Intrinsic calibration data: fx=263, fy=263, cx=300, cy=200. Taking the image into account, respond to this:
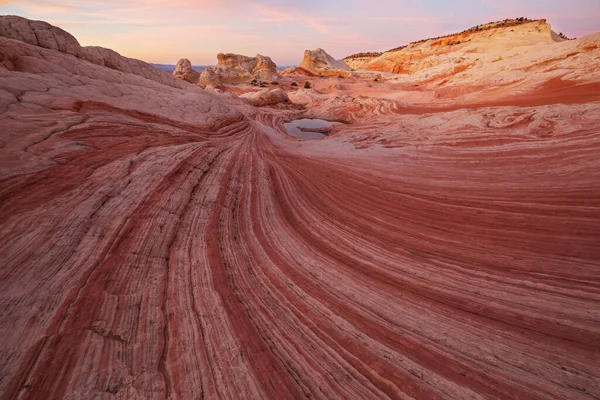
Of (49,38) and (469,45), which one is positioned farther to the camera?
(469,45)

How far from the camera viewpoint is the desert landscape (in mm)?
2643

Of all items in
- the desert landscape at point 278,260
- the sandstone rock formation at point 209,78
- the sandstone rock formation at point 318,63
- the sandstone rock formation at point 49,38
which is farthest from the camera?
the sandstone rock formation at point 318,63

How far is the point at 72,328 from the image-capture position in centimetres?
270

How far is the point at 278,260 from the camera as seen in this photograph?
4.66 m

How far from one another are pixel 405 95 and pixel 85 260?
29.5m

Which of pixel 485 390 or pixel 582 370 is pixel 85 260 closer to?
pixel 485 390

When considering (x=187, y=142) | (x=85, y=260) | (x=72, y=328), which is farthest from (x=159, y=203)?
(x=187, y=142)

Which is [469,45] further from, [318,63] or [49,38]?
[49,38]

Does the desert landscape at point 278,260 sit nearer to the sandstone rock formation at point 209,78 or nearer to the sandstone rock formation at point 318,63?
the sandstone rock formation at point 209,78

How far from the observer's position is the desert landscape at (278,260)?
2.64m

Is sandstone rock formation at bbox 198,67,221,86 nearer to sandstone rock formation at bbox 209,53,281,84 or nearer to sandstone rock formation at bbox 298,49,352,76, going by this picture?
sandstone rock formation at bbox 209,53,281,84

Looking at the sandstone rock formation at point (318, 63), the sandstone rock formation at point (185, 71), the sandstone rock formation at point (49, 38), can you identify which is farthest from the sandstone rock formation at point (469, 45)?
the sandstone rock formation at point (185, 71)

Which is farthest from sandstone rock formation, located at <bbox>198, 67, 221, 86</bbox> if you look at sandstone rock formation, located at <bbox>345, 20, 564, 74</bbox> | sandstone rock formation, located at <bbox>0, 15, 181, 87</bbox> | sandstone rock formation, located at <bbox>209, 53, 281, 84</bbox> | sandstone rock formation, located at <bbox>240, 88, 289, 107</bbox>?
sandstone rock formation, located at <bbox>345, 20, 564, 74</bbox>

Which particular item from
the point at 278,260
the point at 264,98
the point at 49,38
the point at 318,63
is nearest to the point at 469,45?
the point at 318,63
